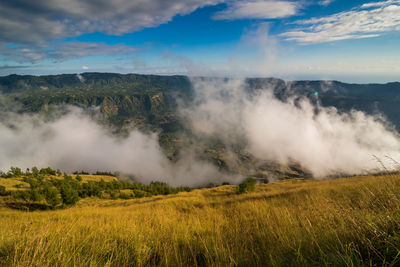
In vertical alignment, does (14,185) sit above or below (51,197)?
below

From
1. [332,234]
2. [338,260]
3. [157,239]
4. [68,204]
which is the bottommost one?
[68,204]

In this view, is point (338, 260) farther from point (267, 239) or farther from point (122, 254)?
point (122, 254)

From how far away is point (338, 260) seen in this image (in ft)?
6.47

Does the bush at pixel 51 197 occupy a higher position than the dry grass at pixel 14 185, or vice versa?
the bush at pixel 51 197

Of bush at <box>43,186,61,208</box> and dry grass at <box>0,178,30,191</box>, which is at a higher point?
bush at <box>43,186,61,208</box>

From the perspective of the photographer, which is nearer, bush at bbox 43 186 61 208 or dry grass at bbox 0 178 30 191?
bush at bbox 43 186 61 208

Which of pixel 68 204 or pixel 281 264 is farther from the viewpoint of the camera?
pixel 68 204

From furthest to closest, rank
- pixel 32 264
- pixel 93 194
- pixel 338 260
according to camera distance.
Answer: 1. pixel 93 194
2. pixel 32 264
3. pixel 338 260

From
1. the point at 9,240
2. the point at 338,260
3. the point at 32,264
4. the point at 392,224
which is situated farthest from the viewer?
the point at 9,240

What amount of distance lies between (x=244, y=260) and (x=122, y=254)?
1.96m

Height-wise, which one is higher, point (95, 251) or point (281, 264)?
point (281, 264)

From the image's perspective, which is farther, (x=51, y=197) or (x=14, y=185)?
(x=14, y=185)

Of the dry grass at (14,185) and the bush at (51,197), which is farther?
the dry grass at (14,185)

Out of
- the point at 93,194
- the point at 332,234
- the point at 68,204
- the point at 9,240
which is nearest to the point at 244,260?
the point at 332,234
